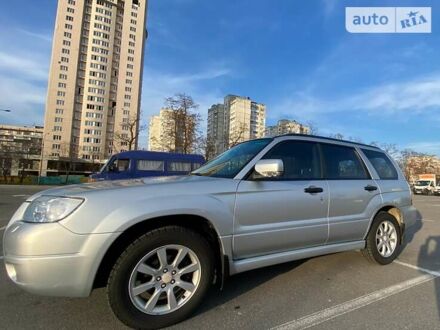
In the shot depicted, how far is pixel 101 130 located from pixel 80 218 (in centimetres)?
9515

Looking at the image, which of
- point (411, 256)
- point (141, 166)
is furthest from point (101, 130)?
point (411, 256)

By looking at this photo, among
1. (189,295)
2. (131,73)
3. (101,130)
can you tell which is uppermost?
(131,73)

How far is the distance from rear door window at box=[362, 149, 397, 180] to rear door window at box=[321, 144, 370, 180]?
312 millimetres

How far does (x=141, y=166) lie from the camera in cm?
1716

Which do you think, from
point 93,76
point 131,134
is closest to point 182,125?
point 131,134

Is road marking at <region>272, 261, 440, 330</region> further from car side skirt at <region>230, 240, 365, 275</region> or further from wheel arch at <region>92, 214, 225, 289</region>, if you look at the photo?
wheel arch at <region>92, 214, 225, 289</region>

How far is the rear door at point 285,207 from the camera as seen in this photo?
3.44 m

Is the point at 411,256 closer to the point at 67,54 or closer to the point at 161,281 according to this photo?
the point at 161,281

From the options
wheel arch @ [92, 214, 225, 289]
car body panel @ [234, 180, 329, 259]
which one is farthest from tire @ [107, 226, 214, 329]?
car body panel @ [234, 180, 329, 259]

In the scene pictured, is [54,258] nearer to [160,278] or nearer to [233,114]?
[160,278]

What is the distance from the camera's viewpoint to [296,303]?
3508 millimetres

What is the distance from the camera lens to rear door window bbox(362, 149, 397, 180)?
5129 mm

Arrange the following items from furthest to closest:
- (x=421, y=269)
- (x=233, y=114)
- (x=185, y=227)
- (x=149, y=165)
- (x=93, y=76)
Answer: (x=93, y=76) < (x=233, y=114) < (x=149, y=165) < (x=421, y=269) < (x=185, y=227)

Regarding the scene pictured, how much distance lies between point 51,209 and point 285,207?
2277 mm
